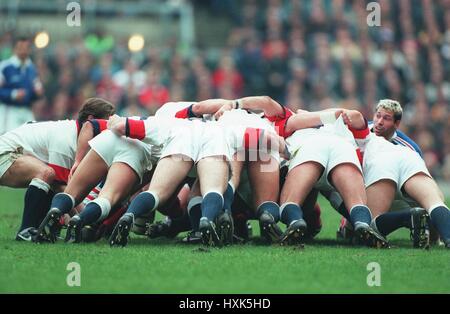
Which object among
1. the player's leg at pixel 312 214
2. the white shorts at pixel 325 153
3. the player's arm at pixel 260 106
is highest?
the player's arm at pixel 260 106

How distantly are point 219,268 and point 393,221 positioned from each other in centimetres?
170

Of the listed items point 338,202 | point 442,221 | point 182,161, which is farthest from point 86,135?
point 442,221

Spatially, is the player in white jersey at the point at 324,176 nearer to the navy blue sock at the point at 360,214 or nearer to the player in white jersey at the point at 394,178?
the navy blue sock at the point at 360,214

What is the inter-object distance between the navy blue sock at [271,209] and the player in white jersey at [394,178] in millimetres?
733

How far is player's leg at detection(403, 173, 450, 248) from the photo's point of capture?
7230 millimetres

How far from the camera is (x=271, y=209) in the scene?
743cm

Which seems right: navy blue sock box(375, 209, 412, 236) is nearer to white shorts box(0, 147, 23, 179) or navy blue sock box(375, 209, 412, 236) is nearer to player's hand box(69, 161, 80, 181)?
player's hand box(69, 161, 80, 181)

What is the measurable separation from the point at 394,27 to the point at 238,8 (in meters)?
2.95

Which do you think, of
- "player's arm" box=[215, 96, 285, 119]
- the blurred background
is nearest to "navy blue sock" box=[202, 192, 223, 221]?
"player's arm" box=[215, 96, 285, 119]

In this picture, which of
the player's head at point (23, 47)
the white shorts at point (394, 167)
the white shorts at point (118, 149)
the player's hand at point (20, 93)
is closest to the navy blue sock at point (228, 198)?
the white shorts at point (118, 149)

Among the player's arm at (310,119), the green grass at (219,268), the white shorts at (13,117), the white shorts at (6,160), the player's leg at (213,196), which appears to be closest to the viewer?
the green grass at (219,268)

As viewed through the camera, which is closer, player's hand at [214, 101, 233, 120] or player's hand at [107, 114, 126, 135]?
player's hand at [107, 114, 126, 135]

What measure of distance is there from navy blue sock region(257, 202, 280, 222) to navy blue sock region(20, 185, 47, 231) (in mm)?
1646

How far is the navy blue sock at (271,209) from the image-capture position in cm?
739
